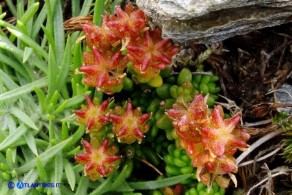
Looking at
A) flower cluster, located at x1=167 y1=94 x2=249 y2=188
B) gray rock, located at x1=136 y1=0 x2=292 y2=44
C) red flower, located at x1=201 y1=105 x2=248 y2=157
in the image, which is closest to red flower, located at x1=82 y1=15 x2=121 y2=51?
gray rock, located at x1=136 y1=0 x2=292 y2=44

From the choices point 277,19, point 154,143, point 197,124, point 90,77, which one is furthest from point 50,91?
point 277,19

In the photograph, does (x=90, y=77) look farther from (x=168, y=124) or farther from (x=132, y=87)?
(x=168, y=124)

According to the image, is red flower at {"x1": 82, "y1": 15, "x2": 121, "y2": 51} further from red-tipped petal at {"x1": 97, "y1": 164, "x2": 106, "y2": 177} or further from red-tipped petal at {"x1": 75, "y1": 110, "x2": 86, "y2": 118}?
red-tipped petal at {"x1": 97, "y1": 164, "x2": 106, "y2": 177}

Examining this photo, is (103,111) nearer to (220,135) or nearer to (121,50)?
(121,50)

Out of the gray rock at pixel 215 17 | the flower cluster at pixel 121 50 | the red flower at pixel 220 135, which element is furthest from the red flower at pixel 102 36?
the red flower at pixel 220 135

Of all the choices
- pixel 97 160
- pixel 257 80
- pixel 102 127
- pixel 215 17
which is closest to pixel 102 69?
pixel 102 127

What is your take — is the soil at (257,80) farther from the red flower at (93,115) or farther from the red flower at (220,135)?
the red flower at (93,115)
